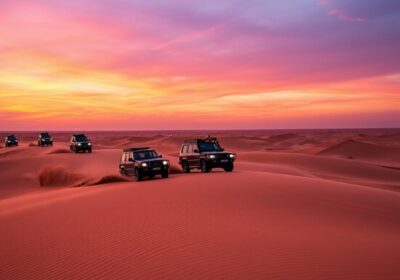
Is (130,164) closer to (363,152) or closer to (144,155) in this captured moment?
(144,155)

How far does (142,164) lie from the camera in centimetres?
2088

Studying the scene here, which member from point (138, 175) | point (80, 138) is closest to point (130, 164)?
point (138, 175)

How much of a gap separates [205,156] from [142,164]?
368cm

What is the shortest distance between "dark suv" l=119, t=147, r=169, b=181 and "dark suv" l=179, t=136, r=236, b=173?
2352 mm

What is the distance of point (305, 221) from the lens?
11.5 meters

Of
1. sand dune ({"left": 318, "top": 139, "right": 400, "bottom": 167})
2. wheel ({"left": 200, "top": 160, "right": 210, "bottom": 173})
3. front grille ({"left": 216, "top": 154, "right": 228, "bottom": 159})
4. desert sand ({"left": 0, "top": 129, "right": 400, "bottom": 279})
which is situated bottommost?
sand dune ({"left": 318, "top": 139, "right": 400, "bottom": 167})

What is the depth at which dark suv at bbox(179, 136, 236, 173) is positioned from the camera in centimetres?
2311

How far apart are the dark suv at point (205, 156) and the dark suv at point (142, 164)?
7.72 feet

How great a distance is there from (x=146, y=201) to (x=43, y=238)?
461 centimetres

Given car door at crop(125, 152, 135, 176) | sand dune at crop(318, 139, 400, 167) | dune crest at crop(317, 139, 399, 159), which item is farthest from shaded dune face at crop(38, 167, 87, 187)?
sand dune at crop(318, 139, 400, 167)

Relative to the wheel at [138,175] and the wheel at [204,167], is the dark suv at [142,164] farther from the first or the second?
the wheel at [204,167]

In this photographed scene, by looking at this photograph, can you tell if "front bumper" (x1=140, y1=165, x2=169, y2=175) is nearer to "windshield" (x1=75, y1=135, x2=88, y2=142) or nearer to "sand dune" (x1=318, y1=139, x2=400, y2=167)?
"windshield" (x1=75, y1=135, x2=88, y2=142)

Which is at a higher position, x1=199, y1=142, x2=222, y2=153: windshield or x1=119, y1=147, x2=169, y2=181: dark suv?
x1=199, y1=142, x2=222, y2=153: windshield

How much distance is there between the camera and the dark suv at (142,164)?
2091 centimetres
